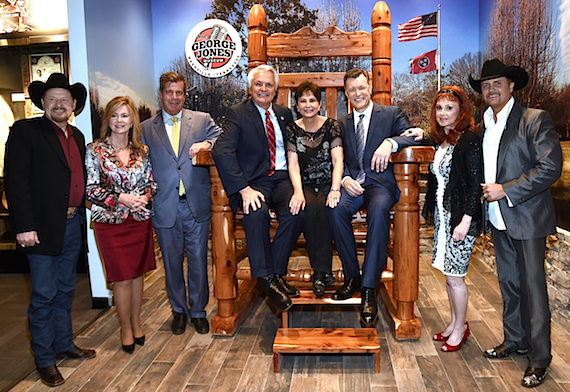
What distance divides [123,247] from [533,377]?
2.41 metres

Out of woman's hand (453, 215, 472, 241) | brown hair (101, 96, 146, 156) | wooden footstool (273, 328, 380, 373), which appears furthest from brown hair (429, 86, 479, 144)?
brown hair (101, 96, 146, 156)

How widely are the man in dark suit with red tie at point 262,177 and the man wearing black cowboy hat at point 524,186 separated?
1153 mm

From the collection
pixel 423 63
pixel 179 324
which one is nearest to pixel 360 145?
pixel 179 324

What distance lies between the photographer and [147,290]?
3.96m

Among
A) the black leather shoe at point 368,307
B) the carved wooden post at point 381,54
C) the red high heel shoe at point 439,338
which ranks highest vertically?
the carved wooden post at point 381,54

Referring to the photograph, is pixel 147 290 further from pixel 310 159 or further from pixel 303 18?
pixel 303 18

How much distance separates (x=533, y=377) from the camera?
2283 mm

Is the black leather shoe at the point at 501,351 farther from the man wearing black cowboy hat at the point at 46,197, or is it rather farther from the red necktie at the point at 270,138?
the man wearing black cowboy hat at the point at 46,197

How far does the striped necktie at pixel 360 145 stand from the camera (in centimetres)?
290

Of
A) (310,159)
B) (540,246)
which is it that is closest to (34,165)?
(310,159)

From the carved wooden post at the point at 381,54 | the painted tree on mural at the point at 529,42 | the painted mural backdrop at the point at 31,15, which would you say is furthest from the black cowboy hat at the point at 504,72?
the painted mural backdrop at the point at 31,15

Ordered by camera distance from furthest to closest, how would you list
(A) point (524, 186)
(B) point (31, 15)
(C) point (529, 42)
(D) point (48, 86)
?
(C) point (529, 42) → (B) point (31, 15) → (D) point (48, 86) → (A) point (524, 186)

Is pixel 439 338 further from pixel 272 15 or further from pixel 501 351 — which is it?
pixel 272 15

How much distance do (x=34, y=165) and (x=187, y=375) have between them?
145cm
